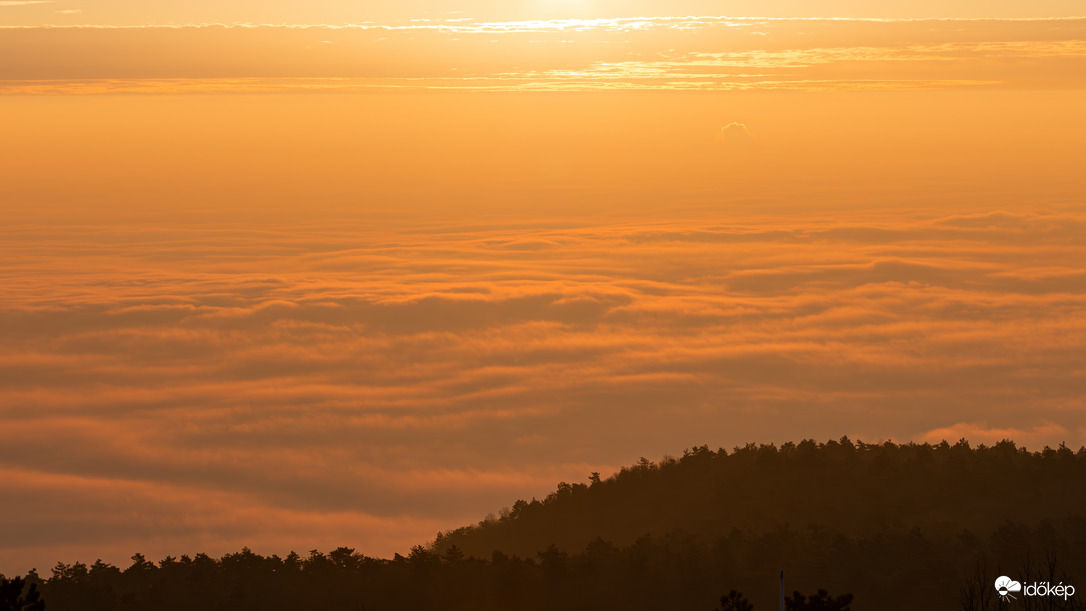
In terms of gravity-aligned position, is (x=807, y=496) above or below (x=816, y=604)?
above

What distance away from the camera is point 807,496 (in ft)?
363

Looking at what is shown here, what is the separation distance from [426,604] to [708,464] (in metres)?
62.8

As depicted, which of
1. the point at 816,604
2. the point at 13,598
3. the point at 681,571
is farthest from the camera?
the point at 681,571

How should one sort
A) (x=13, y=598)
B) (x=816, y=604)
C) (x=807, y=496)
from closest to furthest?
(x=816, y=604) < (x=13, y=598) < (x=807, y=496)

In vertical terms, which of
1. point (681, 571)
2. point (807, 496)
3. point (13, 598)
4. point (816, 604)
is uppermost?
point (807, 496)

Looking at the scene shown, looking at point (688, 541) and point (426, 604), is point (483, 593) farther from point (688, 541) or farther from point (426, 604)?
point (688, 541)

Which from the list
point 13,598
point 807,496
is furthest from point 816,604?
point 807,496

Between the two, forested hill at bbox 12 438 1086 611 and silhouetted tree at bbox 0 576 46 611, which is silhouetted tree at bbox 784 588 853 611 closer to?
silhouetted tree at bbox 0 576 46 611

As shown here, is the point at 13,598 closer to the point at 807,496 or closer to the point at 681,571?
the point at 681,571

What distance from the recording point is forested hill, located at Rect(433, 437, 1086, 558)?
98812 millimetres

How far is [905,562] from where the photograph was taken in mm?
74000

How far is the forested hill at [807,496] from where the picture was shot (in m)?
98.8

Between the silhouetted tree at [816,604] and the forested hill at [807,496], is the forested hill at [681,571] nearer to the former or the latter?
the forested hill at [807,496]

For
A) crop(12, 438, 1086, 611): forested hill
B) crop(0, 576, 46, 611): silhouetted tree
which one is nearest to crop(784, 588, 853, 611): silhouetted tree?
crop(0, 576, 46, 611): silhouetted tree
